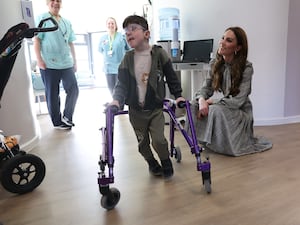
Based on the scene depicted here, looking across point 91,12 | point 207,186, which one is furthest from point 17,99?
point 91,12

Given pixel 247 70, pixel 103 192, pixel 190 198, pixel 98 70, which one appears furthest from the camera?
pixel 98 70

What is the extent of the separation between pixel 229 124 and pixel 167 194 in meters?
0.87

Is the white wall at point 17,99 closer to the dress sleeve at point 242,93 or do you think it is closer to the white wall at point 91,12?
the dress sleeve at point 242,93

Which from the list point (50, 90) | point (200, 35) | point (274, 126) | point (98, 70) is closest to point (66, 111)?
point (50, 90)

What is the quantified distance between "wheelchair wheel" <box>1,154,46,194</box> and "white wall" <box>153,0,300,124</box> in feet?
7.47

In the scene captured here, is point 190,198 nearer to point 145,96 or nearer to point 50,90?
point 145,96

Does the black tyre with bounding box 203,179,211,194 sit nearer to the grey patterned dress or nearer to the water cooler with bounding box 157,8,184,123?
the grey patterned dress

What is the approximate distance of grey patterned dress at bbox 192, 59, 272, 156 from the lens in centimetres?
224

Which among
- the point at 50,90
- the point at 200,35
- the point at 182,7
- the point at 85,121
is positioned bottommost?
the point at 85,121

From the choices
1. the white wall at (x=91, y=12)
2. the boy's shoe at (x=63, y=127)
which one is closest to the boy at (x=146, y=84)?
the boy's shoe at (x=63, y=127)

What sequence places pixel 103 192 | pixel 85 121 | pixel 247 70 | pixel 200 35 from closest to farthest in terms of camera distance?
pixel 103 192 < pixel 247 70 < pixel 200 35 < pixel 85 121

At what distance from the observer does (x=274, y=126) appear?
3074mm

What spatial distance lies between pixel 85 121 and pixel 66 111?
0.41 m

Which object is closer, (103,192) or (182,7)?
(103,192)
